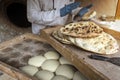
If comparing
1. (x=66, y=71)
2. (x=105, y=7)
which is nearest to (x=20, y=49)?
(x=66, y=71)

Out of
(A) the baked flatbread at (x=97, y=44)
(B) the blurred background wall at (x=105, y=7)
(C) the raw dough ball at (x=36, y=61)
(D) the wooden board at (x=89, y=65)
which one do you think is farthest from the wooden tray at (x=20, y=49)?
(B) the blurred background wall at (x=105, y=7)

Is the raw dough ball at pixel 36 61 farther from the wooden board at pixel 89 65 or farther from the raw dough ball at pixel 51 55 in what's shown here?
the wooden board at pixel 89 65

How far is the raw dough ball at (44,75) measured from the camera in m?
1.13

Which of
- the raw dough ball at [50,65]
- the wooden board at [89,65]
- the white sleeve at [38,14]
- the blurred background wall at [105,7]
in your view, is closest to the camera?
the wooden board at [89,65]

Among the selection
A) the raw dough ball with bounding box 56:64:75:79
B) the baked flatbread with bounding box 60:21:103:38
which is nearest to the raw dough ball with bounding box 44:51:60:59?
the raw dough ball with bounding box 56:64:75:79

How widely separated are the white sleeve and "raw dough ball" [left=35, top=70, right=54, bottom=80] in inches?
23.6

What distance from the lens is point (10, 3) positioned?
9.00 feet

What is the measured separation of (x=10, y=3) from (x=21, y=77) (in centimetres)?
197

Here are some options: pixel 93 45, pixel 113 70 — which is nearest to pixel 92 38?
pixel 93 45

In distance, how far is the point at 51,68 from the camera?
123 centimetres

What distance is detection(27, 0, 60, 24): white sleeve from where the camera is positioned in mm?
1648

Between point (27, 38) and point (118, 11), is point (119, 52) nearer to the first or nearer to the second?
point (27, 38)

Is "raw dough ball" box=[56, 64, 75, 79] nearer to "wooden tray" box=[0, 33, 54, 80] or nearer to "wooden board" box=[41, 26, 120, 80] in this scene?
"wooden board" box=[41, 26, 120, 80]

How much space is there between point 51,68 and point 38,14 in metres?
0.65
